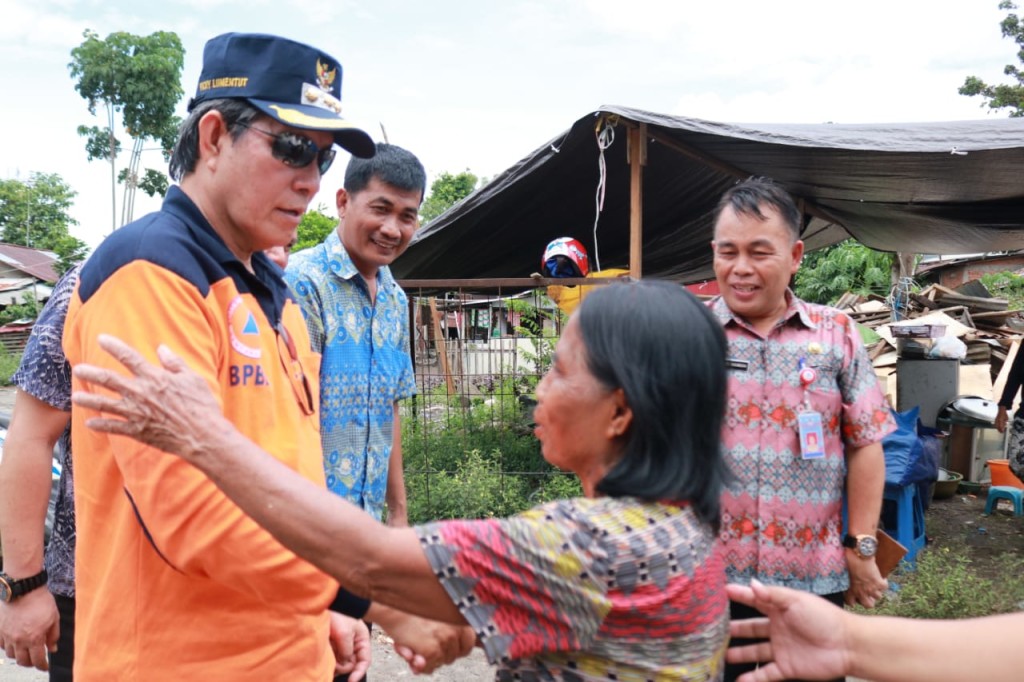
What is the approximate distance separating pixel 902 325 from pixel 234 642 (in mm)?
8419

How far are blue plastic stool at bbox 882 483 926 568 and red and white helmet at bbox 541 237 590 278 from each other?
8.47 feet

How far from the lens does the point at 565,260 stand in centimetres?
573

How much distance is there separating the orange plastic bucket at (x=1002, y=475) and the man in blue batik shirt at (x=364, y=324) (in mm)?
6667

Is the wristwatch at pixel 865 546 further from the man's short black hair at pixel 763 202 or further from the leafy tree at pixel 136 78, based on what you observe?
the leafy tree at pixel 136 78

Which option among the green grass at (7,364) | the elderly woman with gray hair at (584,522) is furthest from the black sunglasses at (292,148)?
the green grass at (7,364)

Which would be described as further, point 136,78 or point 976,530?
point 136,78

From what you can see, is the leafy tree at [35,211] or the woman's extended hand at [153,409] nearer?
the woman's extended hand at [153,409]

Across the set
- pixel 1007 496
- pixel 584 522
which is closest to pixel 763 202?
pixel 584 522

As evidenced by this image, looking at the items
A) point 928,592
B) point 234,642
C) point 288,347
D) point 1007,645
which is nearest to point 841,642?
point 1007,645

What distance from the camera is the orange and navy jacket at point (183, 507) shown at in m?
1.21

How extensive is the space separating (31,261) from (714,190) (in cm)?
3476

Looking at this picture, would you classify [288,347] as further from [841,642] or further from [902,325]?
[902,325]

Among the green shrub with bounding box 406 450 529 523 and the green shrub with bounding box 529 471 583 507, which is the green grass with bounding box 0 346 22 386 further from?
the green shrub with bounding box 529 471 583 507

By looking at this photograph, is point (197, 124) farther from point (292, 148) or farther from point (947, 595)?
point (947, 595)
